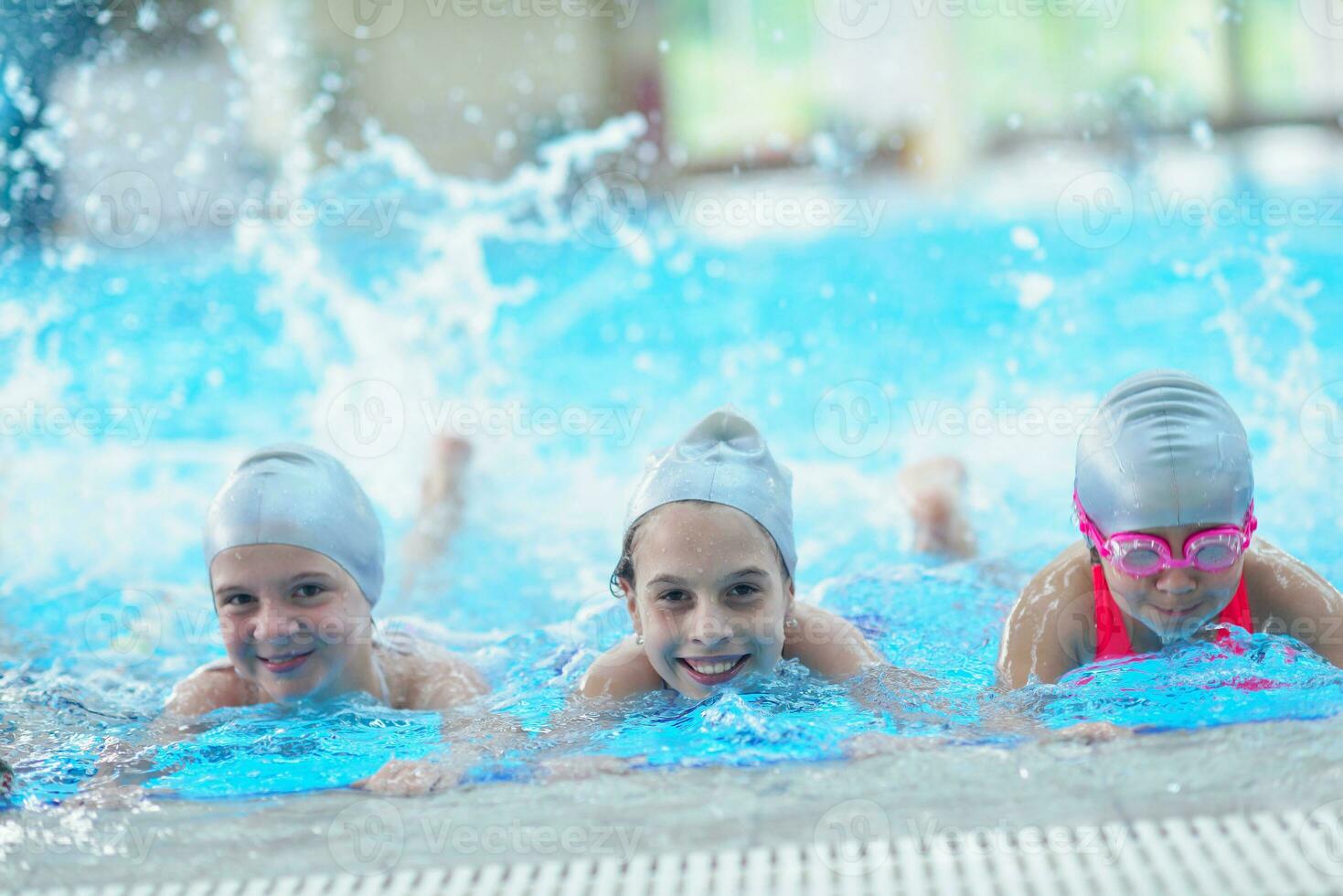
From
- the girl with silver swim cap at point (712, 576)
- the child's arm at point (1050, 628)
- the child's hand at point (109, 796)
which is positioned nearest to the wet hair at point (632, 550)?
the girl with silver swim cap at point (712, 576)

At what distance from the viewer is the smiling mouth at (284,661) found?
11.6 feet

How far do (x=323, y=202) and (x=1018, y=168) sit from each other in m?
8.07

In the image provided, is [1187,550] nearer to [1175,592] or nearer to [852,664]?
[1175,592]

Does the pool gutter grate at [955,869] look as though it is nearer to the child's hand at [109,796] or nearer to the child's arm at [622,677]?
the child's hand at [109,796]

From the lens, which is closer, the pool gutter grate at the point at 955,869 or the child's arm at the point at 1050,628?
the pool gutter grate at the point at 955,869

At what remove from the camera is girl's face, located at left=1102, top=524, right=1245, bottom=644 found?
313 centimetres

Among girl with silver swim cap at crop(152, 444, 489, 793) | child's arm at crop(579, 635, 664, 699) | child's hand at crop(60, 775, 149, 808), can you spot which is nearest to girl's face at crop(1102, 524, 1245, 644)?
child's arm at crop(579, 635, 664, 699)

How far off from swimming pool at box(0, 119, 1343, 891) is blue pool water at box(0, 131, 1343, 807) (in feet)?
0.07

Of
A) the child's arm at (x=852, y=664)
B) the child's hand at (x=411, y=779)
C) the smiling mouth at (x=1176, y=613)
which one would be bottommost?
the child's arm at (x=852, y=664)

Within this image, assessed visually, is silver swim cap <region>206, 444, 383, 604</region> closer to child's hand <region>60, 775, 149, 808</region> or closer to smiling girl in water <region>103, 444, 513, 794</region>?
smiling girl in water <region>103, 444, 513, 794</region>

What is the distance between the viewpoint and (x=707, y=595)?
10.7 ft

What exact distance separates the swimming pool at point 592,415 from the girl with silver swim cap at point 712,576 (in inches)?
4.7

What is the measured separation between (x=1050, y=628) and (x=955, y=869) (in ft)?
4.11

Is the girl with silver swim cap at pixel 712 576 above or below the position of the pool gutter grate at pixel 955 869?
A: above
